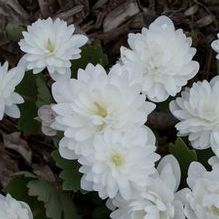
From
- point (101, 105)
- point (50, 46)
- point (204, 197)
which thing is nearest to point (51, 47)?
point (50, 46)

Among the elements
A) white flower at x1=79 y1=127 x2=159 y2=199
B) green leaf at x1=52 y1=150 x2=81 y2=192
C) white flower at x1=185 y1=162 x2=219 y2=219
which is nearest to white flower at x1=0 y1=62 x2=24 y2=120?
green leaf at x1=52 y1=150 x2=81 y2=192

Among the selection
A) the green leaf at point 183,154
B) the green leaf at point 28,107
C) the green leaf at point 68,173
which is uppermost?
the green leaf at point 28,107

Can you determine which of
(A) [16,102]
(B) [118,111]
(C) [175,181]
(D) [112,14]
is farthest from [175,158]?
(D) [112,14]

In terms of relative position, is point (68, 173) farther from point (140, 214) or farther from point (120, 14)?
point (120, 14)

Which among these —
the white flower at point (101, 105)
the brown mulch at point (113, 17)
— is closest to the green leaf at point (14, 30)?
the brown mulch at point (113, 17)

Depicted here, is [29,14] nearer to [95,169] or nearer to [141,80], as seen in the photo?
[141,80]

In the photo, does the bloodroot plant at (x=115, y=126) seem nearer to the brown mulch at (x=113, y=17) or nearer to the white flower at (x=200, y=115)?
the white flower at (x=200, y=115)

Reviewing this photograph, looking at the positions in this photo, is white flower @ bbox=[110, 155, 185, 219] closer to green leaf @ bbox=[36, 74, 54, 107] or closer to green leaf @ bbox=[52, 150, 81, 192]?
green leaf @ bbox=[52, 150, 81, 192]
